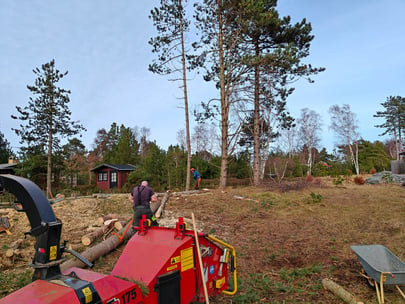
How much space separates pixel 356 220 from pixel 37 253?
9859mm

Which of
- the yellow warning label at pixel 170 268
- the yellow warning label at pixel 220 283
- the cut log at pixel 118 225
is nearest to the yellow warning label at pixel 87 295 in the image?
the yellow warning label at pixel 170 268

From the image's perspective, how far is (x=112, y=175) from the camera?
33.7m

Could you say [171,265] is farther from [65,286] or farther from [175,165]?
[175,165]

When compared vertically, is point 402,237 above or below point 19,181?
below

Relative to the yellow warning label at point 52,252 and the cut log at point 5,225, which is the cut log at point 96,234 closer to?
the cut log at point 5,225

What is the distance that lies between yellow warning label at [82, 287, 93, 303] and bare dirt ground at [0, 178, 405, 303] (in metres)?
2.86

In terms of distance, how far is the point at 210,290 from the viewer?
3.60 metres

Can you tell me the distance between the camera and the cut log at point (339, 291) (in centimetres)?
434

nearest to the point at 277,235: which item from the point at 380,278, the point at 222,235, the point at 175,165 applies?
the point at 222,235

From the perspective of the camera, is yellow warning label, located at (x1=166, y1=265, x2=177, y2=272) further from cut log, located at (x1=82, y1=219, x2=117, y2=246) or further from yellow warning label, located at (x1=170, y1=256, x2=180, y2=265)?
cut log, located at (x1=82, y1=219, x2=117, y2=246)

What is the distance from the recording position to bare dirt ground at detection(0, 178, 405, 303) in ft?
16.6

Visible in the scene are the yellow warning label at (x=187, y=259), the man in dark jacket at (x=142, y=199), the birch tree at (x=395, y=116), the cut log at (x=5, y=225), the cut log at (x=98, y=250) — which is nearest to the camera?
the yellow warning label at (x=187, y=259)

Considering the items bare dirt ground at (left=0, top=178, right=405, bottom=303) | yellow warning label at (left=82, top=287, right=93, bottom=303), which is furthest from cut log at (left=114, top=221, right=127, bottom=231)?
yellow warning label at (left=82, top=287, right=93, bottom=303)

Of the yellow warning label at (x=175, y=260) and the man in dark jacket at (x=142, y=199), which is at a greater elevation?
the man in dark jacket at (x=142, y=199)
